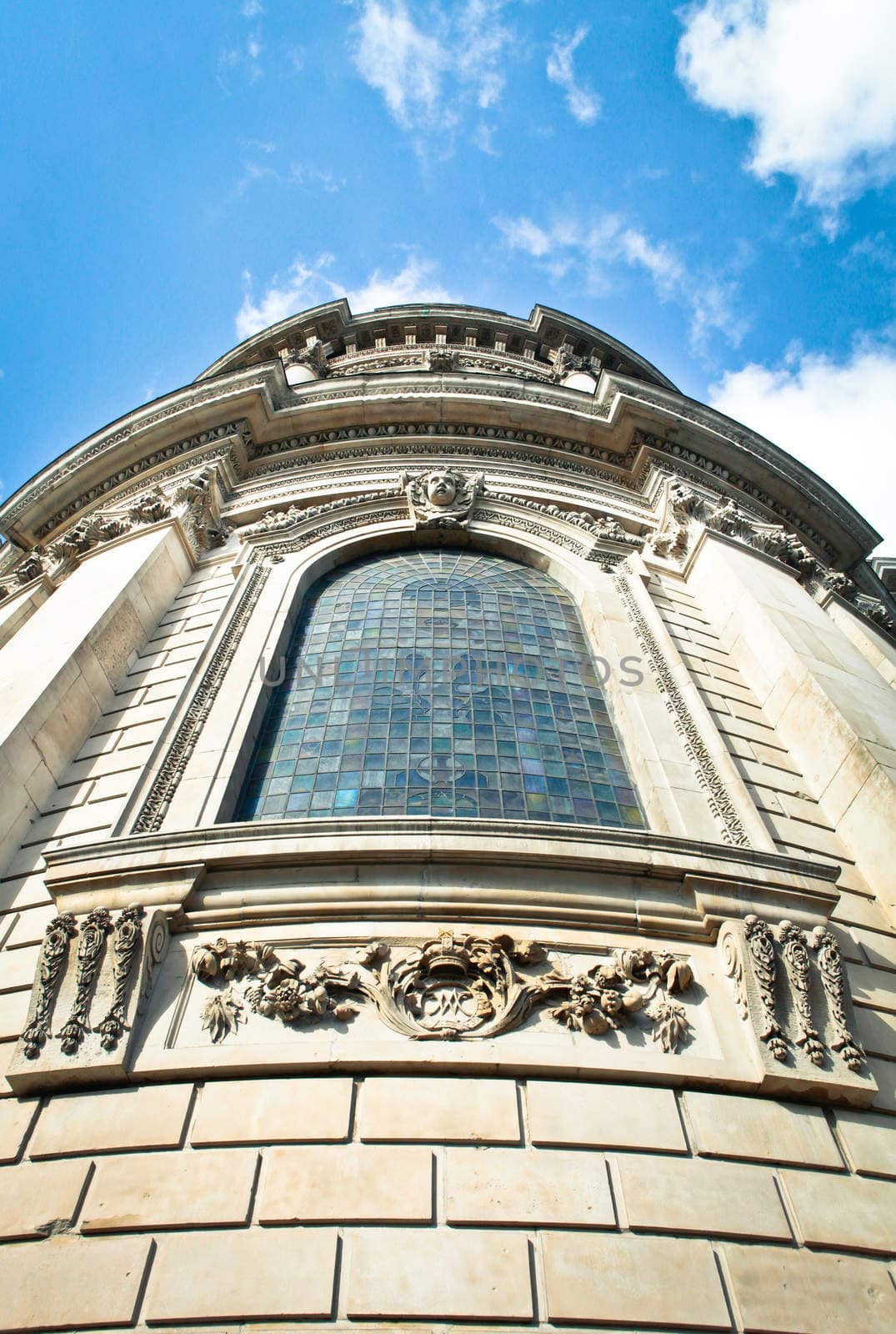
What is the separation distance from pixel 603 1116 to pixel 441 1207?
→ 1.40 metres

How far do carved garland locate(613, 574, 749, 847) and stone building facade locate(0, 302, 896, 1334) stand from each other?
0.13 feet

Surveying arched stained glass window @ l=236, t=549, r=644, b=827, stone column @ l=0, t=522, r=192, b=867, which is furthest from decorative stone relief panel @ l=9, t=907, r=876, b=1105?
stone column @ l=0, t=522, r=192, b=867

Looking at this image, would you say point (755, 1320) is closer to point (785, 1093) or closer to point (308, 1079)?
point (785, 1093)

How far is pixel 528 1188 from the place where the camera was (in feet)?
21.5

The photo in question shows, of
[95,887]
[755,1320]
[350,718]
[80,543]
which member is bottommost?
[755,1320]

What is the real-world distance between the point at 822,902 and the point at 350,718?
602 cm

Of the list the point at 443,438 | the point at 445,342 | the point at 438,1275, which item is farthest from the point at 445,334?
the point at 438,1275

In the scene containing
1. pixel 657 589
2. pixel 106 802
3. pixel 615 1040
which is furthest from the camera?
pixel 657 589

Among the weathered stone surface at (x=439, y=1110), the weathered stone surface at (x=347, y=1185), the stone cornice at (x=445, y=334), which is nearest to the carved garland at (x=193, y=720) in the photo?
the weathered stone surface at (x=439, y=1110)

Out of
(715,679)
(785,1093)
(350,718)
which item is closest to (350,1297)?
(785,1093)

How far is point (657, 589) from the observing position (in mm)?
15883

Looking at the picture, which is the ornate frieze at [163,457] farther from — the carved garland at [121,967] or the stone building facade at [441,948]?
the carved garland at [121,967]

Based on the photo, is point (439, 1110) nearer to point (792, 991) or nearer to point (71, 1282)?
point (71, 1282)

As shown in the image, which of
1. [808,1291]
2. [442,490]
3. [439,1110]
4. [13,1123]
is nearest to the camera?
[808,1291]
